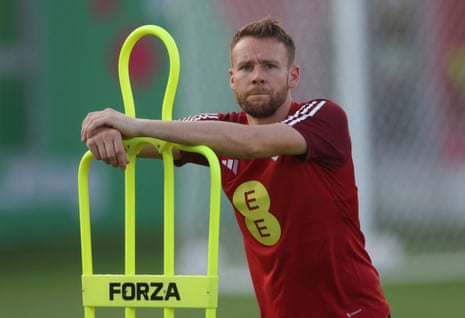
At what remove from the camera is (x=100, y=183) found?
37.3ft

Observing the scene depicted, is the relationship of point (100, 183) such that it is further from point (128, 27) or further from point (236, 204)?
point (236, 204)

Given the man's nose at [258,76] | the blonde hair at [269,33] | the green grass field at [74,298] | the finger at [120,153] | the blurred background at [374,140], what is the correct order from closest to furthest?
the finger at [120,153], the man's nose at [258,76], the blonde hair at [269,33], the green grass field at [74,298], the blurred background at [374,140]

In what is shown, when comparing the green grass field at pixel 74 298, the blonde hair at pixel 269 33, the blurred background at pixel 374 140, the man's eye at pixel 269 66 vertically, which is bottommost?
the green grass field at pixel 74 298

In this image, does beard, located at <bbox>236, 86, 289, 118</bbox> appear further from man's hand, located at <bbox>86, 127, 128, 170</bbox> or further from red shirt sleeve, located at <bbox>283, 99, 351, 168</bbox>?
man's hand, located at <bbox>86, 127, 128, 170</bbox>

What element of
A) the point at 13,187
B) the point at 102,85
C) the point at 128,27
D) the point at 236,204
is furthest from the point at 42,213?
the point at 236,204

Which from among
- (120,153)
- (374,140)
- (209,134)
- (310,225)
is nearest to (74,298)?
(374,140)

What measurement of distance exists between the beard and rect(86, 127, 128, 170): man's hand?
66 cm

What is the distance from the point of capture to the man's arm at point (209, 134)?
321cm

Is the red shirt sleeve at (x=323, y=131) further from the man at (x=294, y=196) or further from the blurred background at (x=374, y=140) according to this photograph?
the blurred background at (x=374, y=140)

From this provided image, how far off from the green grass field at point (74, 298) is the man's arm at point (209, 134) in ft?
11.9

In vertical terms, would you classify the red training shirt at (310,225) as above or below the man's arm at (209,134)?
below

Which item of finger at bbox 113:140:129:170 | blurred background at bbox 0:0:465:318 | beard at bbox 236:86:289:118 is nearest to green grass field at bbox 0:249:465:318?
blurred background at bbox 0:0:465:318

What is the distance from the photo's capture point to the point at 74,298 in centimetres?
799

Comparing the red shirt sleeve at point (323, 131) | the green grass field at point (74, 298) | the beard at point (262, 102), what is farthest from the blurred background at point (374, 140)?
the beard at point (262, 102)
